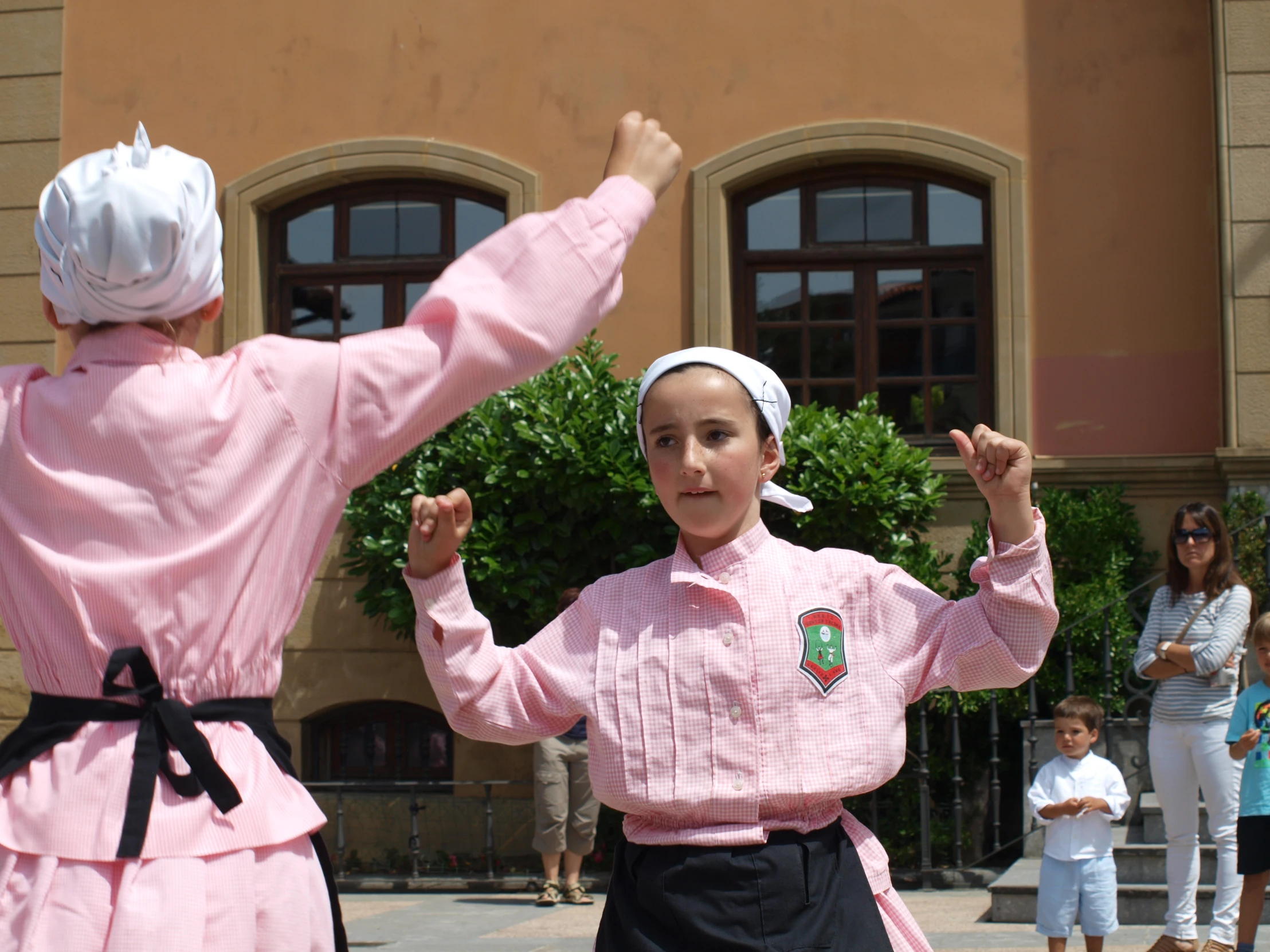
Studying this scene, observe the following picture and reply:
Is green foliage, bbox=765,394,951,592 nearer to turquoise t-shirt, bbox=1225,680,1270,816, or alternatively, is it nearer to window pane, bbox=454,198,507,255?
window pane, bbox=454,198,507,255

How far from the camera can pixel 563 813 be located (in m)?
9.05

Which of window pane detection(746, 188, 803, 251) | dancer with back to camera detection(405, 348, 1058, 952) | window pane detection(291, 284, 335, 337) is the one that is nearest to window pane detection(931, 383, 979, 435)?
window pane detection(746, 188, 803, 251)

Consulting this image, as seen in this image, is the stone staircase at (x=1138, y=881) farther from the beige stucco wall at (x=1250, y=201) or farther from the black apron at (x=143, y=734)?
the black apron at (x=143, y=734)

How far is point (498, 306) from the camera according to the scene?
208cm

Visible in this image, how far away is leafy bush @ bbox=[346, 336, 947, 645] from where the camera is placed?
9.84m

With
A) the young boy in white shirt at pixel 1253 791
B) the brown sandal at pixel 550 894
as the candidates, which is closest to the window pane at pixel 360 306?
the brown sandal at pixel 550 894

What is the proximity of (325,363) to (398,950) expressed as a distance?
6.02 m

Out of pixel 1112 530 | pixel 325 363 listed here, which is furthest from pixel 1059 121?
pixel 325 363

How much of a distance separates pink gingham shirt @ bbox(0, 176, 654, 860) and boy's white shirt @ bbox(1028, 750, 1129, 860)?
4.95 m

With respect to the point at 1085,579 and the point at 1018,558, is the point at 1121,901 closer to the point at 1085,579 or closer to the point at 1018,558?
the point at 1085,579

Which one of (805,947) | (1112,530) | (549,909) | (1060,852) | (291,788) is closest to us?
(291,788)

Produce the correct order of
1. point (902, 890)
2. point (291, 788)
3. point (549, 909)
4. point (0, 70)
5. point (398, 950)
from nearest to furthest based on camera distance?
point (291, 788) → point (398, 950) → point (549, 909) → point (902, 890) → point (0, 70)

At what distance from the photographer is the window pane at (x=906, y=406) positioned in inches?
453

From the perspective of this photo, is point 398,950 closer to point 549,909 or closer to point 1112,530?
point 549,909
